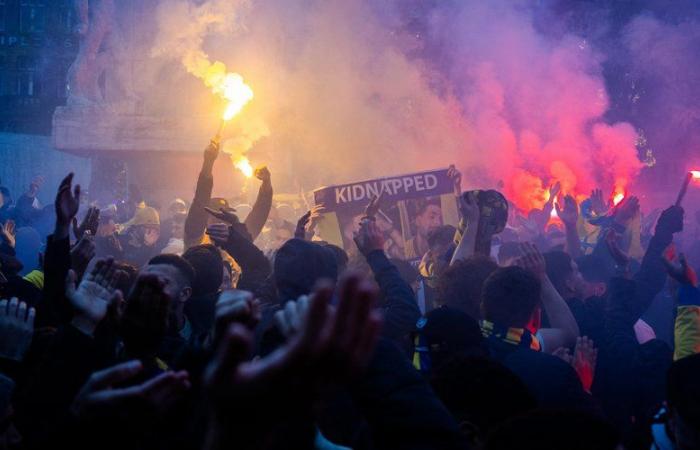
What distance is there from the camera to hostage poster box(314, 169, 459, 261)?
20.3 feet

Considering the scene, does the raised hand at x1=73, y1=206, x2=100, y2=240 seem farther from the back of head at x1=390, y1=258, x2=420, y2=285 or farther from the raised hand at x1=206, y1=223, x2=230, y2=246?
the back of head at x1=390, y1=258, x2=420, y2=285

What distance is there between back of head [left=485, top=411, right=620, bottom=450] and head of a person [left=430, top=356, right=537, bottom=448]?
1.08 ft

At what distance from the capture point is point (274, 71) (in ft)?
51.0

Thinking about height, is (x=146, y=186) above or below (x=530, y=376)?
above

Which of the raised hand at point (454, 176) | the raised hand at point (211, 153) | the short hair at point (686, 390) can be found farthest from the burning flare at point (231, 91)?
the short hair at point (686, 390)

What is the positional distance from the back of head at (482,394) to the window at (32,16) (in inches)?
847

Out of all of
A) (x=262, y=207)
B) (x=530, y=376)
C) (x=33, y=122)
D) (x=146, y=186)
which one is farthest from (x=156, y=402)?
(x=33, y=122)

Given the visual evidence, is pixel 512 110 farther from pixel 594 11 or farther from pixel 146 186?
pixel 146 186

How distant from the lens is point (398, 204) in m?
6.23

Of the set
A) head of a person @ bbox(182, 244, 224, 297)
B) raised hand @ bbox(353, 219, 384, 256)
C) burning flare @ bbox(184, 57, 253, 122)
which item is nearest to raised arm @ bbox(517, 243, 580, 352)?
raised hand @ bbox(353, 219, 384, 256)

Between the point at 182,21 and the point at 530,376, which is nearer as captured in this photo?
the point at 530,376

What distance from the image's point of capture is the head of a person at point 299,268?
9.48 ft

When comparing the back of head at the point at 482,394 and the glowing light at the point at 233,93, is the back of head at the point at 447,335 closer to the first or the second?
the back of head at the point at 482,394

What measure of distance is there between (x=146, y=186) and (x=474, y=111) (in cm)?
820
